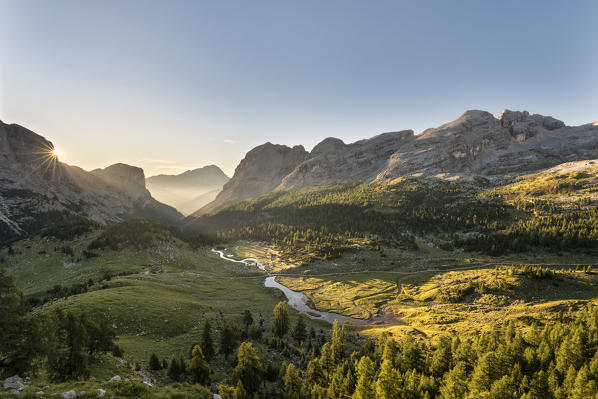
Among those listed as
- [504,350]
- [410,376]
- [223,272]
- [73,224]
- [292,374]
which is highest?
[73,224]

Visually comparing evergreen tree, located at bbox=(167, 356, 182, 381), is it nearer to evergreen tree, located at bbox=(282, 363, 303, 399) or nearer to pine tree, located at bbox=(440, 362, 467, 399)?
evergreen tree, located at bbox=(282, 363, 303, 399)

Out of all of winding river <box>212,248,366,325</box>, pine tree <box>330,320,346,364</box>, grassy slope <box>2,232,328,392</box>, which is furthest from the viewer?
winding river <box>212,248,366,325</box>

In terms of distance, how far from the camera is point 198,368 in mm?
36000

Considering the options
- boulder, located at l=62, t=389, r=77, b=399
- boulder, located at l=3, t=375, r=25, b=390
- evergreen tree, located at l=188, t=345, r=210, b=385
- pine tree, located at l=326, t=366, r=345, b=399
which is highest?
boulder, located at l=3, t=375, r=25, b=390

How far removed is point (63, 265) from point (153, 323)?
93460 millimetres

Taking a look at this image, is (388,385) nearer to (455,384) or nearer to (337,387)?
(455,384)

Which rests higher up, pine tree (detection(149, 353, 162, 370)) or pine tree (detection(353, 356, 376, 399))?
pine tree (detection(149, 353, 162, 370))

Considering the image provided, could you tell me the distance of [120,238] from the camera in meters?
134

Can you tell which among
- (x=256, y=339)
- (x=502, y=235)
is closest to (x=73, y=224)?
(x=256, y=339)

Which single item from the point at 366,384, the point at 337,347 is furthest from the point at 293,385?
the point at 337,347

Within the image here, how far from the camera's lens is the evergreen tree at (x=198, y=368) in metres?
35.4

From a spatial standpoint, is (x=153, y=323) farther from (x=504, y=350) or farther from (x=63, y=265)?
(x=63, y=265)

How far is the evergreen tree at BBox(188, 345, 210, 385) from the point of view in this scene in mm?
35438

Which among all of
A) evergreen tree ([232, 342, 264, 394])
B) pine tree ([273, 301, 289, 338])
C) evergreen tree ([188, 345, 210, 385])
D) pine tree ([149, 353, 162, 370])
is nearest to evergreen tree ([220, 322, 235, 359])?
evergreen tree ([232, 342, 264, 394])
